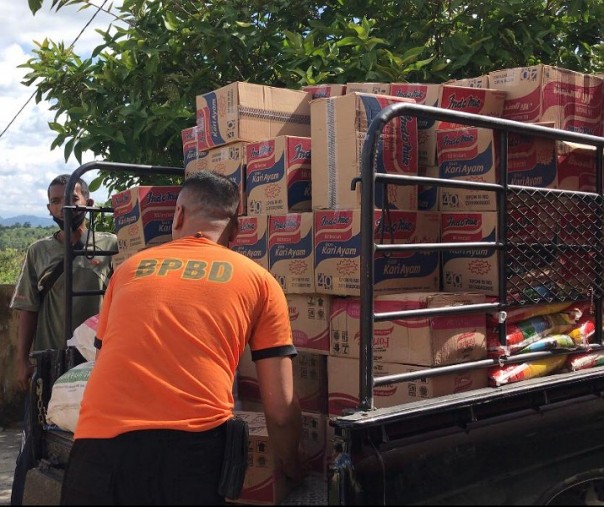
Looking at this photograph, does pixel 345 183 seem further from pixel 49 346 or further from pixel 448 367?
pixel 49 346

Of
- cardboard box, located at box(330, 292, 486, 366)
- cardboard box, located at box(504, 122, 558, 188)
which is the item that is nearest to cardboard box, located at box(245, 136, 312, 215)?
cardboard box, located at box(330, 292, 486, 366)

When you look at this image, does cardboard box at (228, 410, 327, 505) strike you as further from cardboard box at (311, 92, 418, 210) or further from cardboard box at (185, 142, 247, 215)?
cardboard box at (185, 142, 247, 215)

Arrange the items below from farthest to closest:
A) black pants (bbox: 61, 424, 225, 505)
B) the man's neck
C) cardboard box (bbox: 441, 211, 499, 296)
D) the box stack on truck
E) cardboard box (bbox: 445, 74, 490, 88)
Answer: the man's neck < cardboard box (bbox: 445, 74, 490, 88) < cardboard box (bbox: 441, 211, 499, 296) < the box stack on truck < black pants (bbox: 61, 424, 225, 505)

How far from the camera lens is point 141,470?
2.14 meters

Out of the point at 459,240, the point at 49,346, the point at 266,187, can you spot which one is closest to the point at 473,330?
the point at 459,240

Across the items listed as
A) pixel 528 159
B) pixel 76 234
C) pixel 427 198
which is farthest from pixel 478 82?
pixel 76 234

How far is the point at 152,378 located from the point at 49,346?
249 cm

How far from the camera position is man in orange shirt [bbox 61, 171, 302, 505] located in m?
2.15

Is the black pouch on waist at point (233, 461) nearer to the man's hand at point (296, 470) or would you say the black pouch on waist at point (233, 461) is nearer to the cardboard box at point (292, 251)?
the man's hand at point (296, 470)

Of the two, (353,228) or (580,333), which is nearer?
(353,228)

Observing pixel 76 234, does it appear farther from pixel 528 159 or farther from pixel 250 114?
pixel 528 159

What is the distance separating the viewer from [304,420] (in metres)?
2.89

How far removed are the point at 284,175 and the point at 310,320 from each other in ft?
1.95

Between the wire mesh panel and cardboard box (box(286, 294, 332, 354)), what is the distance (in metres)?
0.67
